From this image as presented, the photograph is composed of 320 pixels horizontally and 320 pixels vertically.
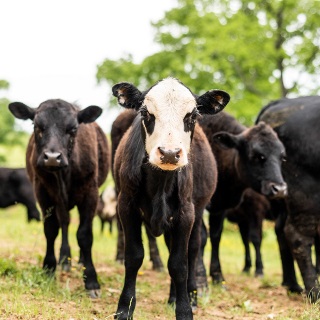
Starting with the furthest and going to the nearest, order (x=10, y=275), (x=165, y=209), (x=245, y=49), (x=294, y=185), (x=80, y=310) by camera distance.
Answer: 1. (x=245, y=49)
2. (x=294, y=185)
3. (x=10, y=275)
4. (x=80, y=310)
5. (x=165, y=209)

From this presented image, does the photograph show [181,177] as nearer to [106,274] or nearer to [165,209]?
[165,209]

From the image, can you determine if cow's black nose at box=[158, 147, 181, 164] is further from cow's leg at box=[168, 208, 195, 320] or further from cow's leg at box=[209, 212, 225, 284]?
cow's leg at box=[209, 212, 225, 284]

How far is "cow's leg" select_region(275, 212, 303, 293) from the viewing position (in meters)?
8.30

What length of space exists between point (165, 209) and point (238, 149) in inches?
164

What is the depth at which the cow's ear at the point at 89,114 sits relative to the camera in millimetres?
7879

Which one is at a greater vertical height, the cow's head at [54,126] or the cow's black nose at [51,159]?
the cow's head at [54,126]

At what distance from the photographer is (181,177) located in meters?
5.71

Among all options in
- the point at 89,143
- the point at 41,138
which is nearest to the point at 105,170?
the point at 89,143

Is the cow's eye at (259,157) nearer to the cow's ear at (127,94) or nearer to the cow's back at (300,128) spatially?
the cow's back at (300,128)

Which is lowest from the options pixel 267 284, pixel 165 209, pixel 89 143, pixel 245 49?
pixel 267 284

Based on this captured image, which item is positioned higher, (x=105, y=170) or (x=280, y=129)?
(x=280, y=129)

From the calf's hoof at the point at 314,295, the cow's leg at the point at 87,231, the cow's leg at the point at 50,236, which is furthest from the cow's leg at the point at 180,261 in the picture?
the cow's leg at the point at 50,236

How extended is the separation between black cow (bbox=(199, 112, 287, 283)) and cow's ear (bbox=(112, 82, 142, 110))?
3.07 metres

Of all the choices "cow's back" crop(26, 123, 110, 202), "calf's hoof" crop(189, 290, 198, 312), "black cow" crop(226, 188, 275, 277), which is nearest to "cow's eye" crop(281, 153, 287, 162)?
"calf's hoof" crop(189, 290, 198, 312)
